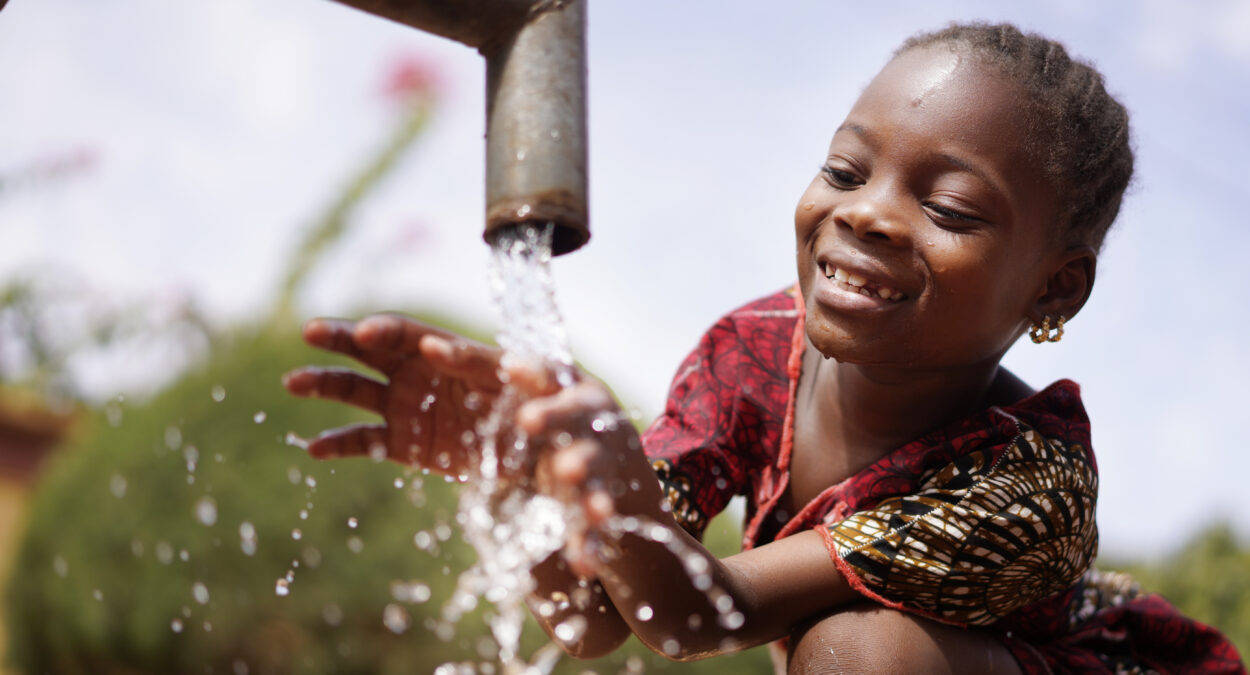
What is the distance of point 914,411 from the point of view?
68.2 inches

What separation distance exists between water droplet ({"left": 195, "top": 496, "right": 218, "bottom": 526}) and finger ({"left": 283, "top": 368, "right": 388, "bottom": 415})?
258 centimetres

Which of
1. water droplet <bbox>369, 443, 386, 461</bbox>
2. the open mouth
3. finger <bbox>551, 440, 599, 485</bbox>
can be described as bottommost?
water droplet <bbox>369, 443, 386, 461</bbox>

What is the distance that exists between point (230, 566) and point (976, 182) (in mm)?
2991

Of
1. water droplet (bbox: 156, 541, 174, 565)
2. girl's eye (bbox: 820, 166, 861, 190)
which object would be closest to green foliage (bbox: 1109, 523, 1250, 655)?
girl's eye (bbox: 820, 166, 861, 190)

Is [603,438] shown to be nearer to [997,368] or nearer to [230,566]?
[997,368]

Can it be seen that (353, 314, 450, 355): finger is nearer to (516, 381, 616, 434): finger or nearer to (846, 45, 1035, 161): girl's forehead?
(516, 381, 616, 434): finger

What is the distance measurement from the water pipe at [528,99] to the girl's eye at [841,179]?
403mm

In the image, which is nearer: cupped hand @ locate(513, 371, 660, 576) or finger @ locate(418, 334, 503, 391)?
cupped hand @ locate(513, 371, 660, 576)

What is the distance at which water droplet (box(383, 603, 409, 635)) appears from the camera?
3.57 m

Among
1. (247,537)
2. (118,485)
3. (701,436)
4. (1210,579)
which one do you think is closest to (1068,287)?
(701,436)

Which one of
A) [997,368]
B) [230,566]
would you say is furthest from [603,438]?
[230,566]

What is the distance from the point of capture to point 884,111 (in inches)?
61.9

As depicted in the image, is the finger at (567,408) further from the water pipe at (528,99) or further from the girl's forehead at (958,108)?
the girl's forehead at (958,108)

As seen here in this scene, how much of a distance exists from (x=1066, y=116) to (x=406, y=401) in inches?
36.7
